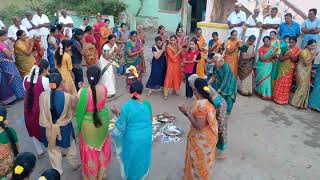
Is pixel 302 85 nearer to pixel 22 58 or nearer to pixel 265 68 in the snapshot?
pixel 265 68

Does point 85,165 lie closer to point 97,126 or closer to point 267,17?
point 97,126

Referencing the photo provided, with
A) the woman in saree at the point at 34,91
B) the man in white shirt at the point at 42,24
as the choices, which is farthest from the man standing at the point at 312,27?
the man in white shirt at the point at 42,24

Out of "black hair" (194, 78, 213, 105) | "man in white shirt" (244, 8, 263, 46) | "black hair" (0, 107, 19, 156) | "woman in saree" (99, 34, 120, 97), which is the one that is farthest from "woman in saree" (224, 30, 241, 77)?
"black hair" (0, 107, 19, 156)

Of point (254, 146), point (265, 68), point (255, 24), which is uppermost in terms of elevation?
point (255, 24)

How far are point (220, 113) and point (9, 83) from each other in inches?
200

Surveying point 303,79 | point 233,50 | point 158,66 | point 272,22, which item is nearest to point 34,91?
point 158,66

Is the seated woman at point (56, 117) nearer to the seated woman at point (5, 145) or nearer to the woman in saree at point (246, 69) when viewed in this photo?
the seated woman at point (5, 145)

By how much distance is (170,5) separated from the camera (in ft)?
57.6

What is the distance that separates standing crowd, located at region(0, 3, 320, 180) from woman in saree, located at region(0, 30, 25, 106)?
0.07ft

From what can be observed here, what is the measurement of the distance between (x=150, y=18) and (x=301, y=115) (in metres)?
11.4

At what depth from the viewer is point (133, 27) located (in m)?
17.4

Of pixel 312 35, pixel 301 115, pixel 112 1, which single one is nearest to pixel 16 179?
pixel 301 115

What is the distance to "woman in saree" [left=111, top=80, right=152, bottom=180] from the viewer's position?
4.12m

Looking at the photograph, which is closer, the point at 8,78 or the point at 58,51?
the point at 58,51
